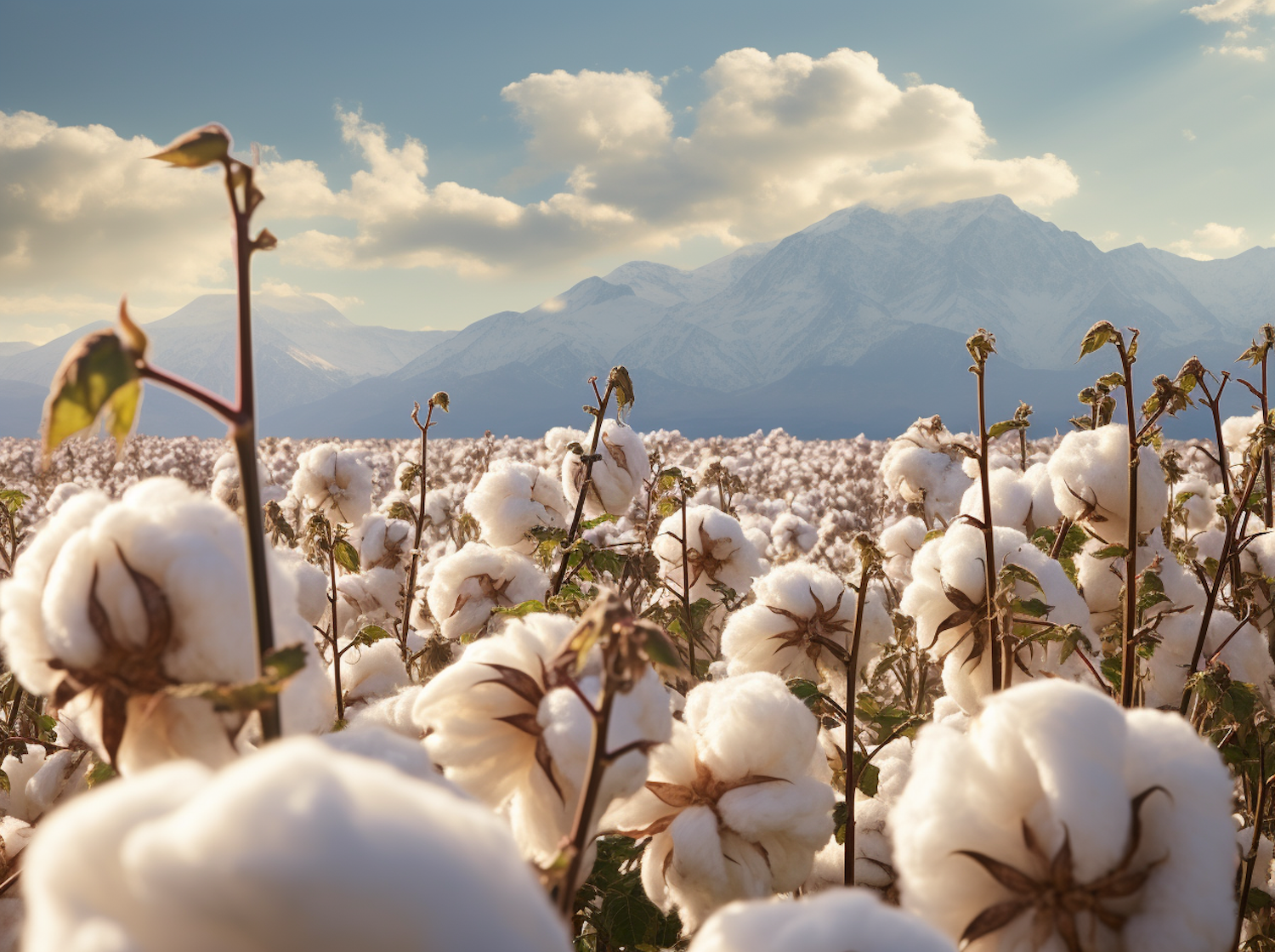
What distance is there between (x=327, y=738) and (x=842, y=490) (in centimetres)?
993

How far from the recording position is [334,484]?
14.0 ft

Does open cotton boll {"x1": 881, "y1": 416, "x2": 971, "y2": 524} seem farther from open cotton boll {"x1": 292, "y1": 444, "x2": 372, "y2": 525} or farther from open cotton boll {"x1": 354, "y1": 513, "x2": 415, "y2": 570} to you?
open cotton boll {"x1": 292, "y1": 444, "x2": 372, "y2": 525}

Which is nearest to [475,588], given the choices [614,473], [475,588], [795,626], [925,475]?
[475,588]

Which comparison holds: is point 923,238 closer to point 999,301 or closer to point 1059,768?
point 999,301

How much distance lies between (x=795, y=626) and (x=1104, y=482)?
801 millimetres

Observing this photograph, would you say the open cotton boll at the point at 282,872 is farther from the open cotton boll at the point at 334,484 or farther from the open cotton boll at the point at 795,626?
the open cotton boll at the point at 334,484

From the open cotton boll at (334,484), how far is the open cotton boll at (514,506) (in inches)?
46.9

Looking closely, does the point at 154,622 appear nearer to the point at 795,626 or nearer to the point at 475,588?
the point at 795,626

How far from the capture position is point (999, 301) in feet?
314

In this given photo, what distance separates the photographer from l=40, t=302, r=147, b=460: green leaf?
53cm

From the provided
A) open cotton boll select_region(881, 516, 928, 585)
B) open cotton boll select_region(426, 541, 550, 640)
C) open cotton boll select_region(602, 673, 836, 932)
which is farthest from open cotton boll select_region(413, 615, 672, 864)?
open cotton boll select_region(881, 516, 928, 585)

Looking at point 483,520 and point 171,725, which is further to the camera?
point 483,520

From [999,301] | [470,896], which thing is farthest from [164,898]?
[999,301]

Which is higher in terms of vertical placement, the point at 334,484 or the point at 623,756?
the point at 334,484
